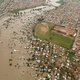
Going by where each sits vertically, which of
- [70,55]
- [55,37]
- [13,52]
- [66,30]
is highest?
[13,52]

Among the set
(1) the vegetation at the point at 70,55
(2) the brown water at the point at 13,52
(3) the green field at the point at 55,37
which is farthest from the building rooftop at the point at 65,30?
(2) the brown water at the point at 13,52

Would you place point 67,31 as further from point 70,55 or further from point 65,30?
point 70,55

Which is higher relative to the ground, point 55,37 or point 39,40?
point 39,40

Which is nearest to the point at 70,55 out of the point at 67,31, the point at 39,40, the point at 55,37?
the point at 55,37

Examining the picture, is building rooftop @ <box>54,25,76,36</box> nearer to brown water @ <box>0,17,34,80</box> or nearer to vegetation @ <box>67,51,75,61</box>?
vegetation @ <box>67,51,75,61</box>

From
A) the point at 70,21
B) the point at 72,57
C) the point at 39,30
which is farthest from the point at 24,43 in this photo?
the point at 70,21

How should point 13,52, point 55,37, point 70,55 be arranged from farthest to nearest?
point 55,37 → point 70,55 → point 13,52

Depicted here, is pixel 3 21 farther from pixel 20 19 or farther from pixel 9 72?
pixel 9 72

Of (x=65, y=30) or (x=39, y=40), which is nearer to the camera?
(x=39, y=40)

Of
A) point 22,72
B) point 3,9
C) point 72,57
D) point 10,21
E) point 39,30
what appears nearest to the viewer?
point 22,72
